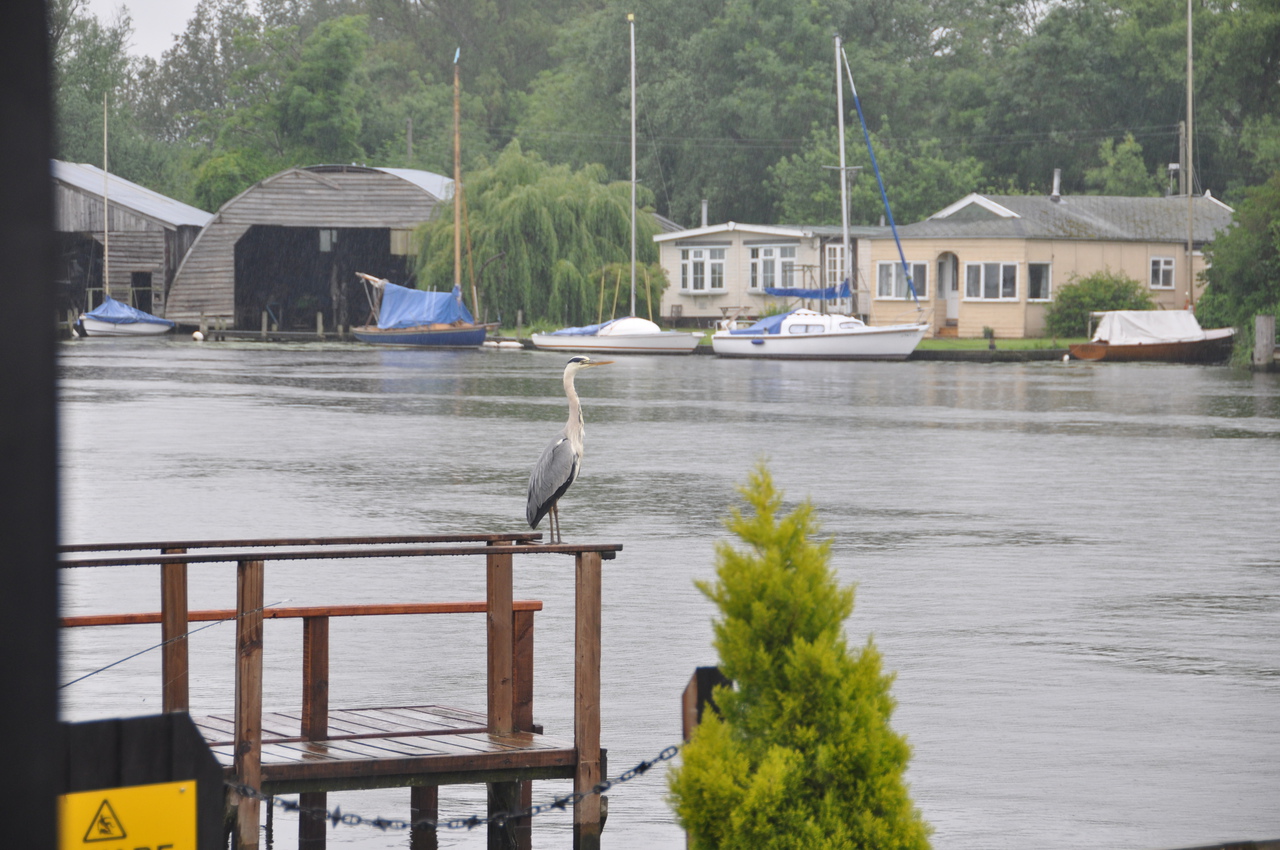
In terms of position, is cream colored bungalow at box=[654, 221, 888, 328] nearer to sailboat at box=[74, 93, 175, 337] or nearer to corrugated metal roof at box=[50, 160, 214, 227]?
corrugated metal roof at box=[50, 160, 214, 227]

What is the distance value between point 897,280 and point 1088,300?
28.2ft

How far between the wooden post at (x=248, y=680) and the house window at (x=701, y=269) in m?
68.8

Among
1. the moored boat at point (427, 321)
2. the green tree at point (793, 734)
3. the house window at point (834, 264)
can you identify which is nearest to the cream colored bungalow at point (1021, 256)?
the house window at point (834, 264)

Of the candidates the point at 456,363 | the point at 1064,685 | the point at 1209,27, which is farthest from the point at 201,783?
the point at 1209,27

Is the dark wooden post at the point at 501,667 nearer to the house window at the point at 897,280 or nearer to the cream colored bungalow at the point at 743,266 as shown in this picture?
the cream colored bungalow at the point at 743,266

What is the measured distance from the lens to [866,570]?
46.5ft

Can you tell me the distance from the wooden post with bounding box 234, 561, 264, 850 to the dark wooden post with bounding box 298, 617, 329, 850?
27.8 inches

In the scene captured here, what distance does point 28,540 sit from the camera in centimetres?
157

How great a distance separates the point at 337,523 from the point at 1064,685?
8726 millimetres

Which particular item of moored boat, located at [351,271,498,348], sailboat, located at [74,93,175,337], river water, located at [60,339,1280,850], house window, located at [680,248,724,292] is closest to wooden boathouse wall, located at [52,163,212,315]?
sailboat, located at [74,93,175,337]

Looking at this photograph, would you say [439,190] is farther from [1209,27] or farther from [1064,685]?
[1064,685]

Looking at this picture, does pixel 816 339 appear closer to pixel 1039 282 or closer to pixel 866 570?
pixel 1039 282

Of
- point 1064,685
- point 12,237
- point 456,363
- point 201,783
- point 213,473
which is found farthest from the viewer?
point 456,363

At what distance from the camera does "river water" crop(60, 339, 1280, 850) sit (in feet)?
26.0
